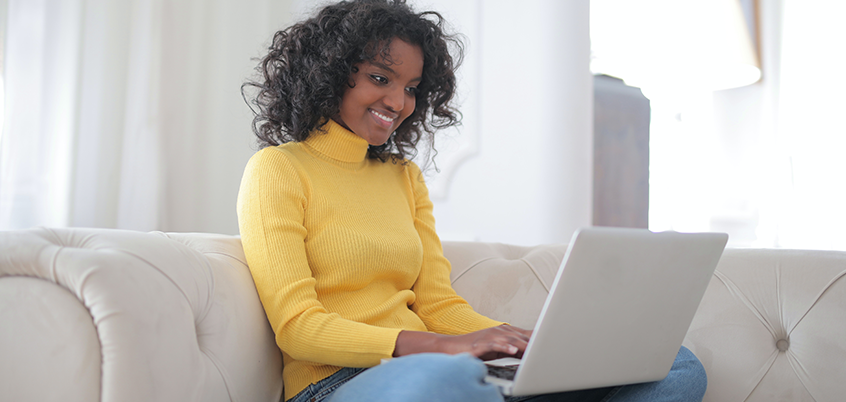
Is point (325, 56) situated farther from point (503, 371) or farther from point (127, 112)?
point (127, 112)

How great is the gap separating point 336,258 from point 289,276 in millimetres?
98

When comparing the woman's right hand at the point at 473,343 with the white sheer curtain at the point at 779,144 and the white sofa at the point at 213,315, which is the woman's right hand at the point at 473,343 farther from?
the white sheer curtain at the point at 779,144

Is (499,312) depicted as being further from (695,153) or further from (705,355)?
(695,153)

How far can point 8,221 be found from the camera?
1.34 meters

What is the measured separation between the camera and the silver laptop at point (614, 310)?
615 mm

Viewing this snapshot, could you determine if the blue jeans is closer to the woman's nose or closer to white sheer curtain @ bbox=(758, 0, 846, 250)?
the woman's nose

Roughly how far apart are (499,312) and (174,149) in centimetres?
112

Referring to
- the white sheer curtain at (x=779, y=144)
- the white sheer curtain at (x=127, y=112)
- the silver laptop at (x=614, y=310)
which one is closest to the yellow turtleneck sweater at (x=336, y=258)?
the silver laptop at (x=614, y=310)

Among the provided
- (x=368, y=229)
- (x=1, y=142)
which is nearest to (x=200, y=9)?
(x=1, y=142)

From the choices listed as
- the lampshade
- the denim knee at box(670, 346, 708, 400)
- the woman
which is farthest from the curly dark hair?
the lampshade

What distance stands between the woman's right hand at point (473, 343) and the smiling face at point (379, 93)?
44 centimetres

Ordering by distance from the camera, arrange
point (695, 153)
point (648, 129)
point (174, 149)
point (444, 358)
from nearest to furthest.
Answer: point (444, 358)
point (174, 149)
point (695, 153)
point (648, 129)

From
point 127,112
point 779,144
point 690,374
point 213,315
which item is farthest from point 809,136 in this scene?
point 127,112

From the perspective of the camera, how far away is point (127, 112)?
5.16 feet
